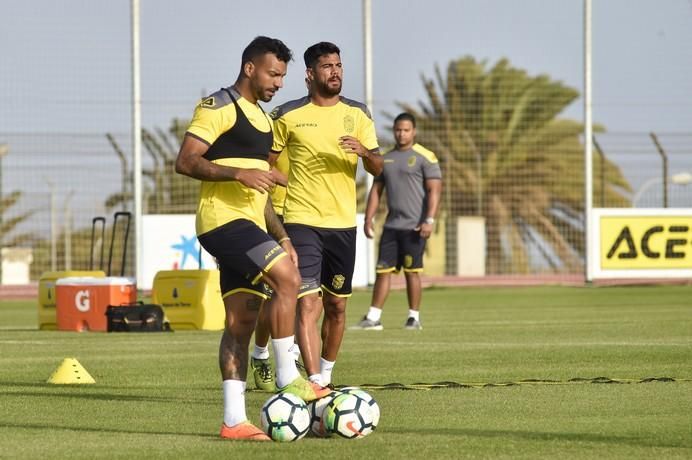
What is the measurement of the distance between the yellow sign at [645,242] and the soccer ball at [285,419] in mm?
24285

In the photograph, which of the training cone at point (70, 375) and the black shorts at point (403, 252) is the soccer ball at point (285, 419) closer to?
the training cone at point (70, 375)

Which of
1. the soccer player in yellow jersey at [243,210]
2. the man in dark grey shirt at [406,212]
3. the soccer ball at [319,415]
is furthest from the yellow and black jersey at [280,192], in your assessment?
the man in dark grey shirt at [406,212]

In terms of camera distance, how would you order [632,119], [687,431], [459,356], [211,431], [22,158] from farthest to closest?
[632,119]
[22,158]
[459,356]
[211,431]
[687,431]

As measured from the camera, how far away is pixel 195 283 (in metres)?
19.3

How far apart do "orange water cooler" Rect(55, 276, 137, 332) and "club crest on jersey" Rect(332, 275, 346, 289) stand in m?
8.74

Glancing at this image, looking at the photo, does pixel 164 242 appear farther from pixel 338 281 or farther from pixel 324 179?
pixel 324 179

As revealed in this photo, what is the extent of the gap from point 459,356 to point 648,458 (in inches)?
267

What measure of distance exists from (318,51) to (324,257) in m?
1.43

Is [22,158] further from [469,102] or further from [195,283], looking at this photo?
[469,102]

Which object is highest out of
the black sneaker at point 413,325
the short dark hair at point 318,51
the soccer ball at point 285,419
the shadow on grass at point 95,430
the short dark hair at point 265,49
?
the short dark hair at point 318,51

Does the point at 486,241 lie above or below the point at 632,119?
below

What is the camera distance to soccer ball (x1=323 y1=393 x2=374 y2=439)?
26.0ft

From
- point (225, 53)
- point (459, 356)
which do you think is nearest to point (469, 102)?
point (225, 53)

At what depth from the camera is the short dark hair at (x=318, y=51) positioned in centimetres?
1055
